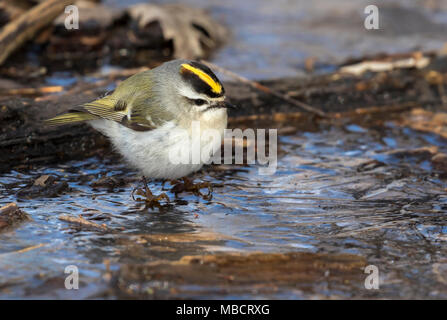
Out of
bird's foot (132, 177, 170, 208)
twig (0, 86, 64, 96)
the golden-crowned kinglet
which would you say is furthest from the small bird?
twig (0, 86, 64, 96)

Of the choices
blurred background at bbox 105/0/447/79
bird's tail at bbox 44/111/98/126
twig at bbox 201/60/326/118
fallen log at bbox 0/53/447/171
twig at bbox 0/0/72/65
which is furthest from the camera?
blurred background at bbox 105/0/447/79

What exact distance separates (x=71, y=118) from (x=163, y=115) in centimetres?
81

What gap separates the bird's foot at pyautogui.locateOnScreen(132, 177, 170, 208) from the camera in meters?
4.15

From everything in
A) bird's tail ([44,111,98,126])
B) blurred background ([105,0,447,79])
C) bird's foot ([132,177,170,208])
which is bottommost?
bird's foot ([132,177,170,208])

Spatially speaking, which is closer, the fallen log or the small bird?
the small bird

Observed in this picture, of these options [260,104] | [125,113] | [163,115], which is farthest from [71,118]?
[260,104]

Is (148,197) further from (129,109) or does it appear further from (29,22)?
(29,22)

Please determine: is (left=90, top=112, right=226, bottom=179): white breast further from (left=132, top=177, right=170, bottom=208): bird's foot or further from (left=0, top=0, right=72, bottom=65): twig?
(left=0, top=0, right=72, bottom=65): twig

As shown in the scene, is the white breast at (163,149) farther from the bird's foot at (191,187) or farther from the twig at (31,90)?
the twig at (31,90)

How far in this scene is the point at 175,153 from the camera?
4035mm

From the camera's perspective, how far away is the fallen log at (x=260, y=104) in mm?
4723

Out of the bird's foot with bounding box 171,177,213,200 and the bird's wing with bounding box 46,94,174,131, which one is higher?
the bird's wing with bounding box 46,94,174,131

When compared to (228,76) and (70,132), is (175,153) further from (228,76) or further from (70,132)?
(228,76)
